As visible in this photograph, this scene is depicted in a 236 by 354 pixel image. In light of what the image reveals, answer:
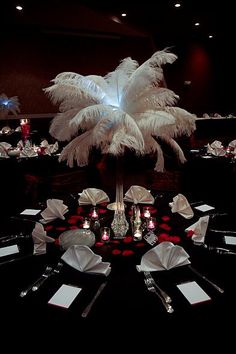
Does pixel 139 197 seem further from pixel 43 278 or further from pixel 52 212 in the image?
pixel 43 278

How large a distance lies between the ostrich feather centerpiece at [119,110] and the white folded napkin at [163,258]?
16.8 inches

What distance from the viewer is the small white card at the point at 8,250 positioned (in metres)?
1.42

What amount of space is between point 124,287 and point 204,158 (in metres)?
2.43

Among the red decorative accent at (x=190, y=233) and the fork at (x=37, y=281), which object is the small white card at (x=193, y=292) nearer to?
the red decorative accent at (x=190, y=233)

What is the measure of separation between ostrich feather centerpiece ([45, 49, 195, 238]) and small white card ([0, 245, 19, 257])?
20.5 inches

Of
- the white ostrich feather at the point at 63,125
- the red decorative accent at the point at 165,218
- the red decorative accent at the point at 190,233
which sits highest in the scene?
the white ostrich feather at the point at 63,125

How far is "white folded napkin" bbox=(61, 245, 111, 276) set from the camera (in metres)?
1.23

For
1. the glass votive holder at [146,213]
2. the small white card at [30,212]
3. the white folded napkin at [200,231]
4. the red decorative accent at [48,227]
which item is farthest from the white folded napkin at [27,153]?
the white folded napkin at [200,231]

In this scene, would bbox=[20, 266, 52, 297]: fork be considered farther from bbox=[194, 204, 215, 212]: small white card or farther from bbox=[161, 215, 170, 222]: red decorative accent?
bbox=[194, 204, 215, 212]: small white card

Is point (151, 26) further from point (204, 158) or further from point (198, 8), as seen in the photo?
point (204, 158)

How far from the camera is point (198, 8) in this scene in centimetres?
582

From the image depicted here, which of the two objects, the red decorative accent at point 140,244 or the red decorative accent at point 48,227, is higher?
the red decorative accent at point 48,227

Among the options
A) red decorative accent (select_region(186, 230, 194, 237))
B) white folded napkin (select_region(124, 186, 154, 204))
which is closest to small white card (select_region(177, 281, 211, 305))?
red decorative accent (select_region(186, 230, 194, 237))

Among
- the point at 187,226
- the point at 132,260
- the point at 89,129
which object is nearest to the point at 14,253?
the point at 132,260
